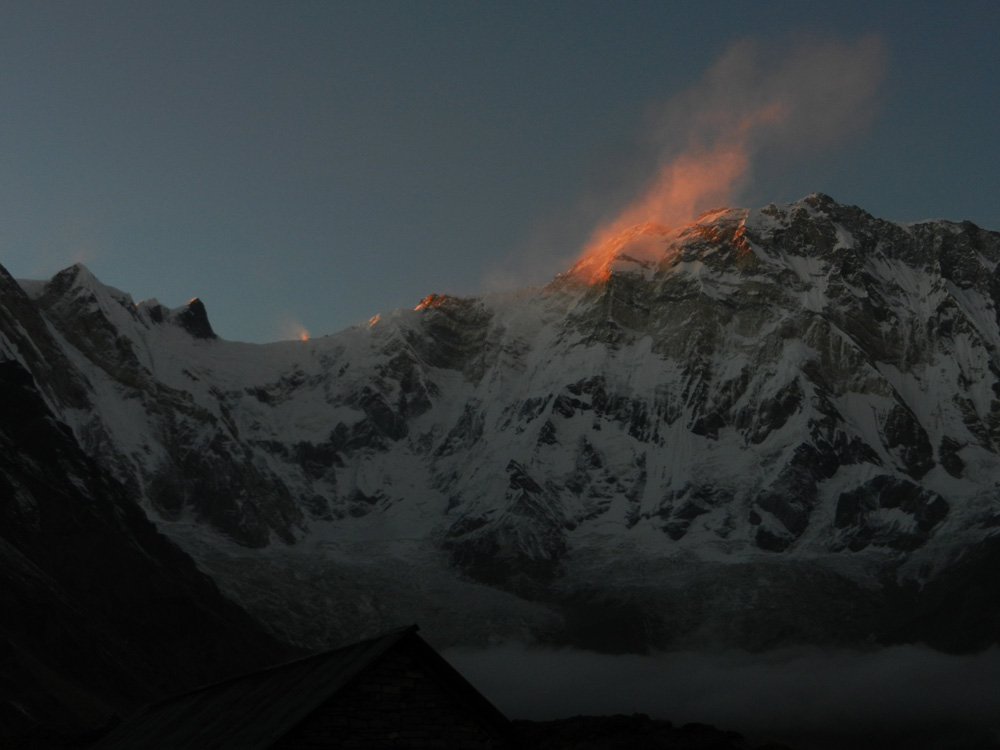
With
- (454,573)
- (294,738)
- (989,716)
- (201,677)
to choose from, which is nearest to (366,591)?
(454,573)

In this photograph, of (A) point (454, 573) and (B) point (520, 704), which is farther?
(A) point (454, 573)

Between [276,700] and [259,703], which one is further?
[259,703]

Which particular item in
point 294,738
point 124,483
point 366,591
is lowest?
point 294,738

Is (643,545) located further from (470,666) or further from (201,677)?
(201,677)

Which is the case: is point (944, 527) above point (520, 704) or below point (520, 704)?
above
